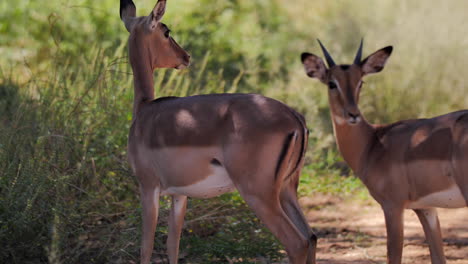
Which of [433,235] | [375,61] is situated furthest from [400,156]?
[375,61]

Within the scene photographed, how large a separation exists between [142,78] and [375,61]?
183 cm

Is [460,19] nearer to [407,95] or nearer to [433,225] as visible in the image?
[407,95]

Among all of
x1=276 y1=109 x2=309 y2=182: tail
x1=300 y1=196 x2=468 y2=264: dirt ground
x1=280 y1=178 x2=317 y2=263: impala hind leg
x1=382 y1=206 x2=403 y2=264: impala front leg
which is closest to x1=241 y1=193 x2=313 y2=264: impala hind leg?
x1=276 y1=109 x2=309 y2=182: tail

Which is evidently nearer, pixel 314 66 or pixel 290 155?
pixel 290 155

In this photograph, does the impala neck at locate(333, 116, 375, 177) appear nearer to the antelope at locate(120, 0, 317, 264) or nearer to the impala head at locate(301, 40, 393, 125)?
the impala head at locate(301, 40, 393, 125)

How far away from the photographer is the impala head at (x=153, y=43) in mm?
5582

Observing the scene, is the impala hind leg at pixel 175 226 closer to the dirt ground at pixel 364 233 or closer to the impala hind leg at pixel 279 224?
the impala hind leg at pixel 279 224

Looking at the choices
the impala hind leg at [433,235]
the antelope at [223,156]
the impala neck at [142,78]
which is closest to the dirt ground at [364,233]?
the impala hind leg at [433,235]

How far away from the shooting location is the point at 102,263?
5594 mm

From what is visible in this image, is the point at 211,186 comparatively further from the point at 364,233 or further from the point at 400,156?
the point at 364,233

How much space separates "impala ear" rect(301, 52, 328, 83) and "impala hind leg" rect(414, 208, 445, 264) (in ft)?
4.35

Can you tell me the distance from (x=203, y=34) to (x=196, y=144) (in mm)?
6982

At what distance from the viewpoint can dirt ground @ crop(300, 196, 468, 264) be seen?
6172 millimetres

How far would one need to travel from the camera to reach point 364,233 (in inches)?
275
